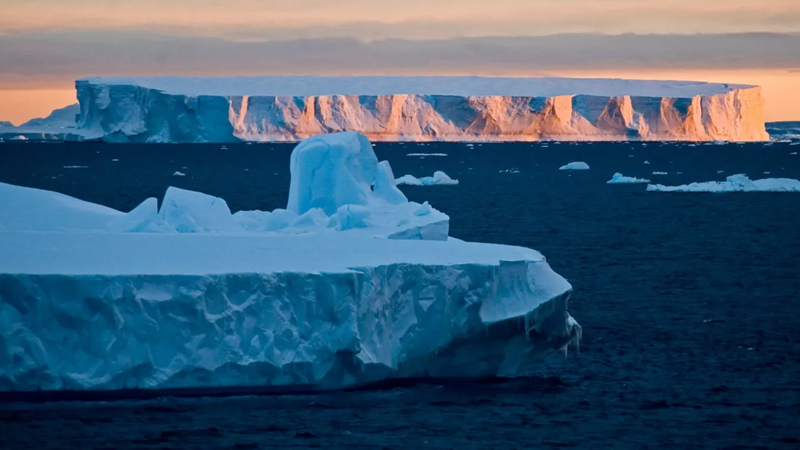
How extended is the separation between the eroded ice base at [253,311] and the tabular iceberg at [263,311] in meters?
0.01

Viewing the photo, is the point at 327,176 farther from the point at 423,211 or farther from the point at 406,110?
the point at 406,110

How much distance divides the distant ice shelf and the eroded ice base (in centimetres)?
5893

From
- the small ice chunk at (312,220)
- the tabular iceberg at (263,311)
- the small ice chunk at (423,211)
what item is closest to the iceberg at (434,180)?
the small ice chunk at (423,211)

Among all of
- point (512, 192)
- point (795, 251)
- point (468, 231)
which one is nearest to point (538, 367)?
point (795, 251)

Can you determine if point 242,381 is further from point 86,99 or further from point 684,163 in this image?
point 86,99

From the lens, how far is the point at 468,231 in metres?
24.6

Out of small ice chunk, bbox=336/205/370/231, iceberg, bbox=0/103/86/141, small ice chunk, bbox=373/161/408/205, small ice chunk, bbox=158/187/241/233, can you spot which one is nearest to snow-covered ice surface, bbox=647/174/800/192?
small ice chunk, bbox=373/161/408/205

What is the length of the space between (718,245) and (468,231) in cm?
519

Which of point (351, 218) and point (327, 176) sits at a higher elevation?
point (327, 176)

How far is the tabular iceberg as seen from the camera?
9109 mm

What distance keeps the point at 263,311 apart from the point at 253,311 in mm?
82

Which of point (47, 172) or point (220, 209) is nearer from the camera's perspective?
point (220, 209)

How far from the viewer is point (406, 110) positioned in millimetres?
74188

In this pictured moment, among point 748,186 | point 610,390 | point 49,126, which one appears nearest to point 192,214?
point 610,390
